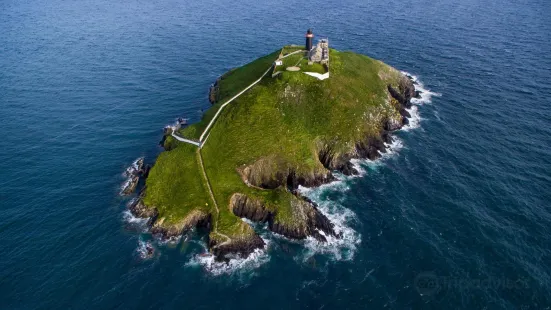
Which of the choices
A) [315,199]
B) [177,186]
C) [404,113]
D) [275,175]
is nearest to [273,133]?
[275,175]

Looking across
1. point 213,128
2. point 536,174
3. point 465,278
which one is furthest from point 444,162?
point 213,128

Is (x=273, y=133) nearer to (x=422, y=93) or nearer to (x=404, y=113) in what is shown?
(x=404, y=113)

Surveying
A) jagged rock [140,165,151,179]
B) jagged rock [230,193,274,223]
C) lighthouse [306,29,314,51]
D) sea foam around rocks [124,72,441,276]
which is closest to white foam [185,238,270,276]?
sea foam around rocks [124,72,441,276]

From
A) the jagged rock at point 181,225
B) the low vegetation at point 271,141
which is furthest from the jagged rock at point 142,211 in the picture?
the jagged rock at point 181,225

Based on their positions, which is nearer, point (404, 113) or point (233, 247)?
point (233, 247)

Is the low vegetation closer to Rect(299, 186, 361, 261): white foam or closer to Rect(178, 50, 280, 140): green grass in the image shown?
Rect(178, 50, 280, 140): green grass
